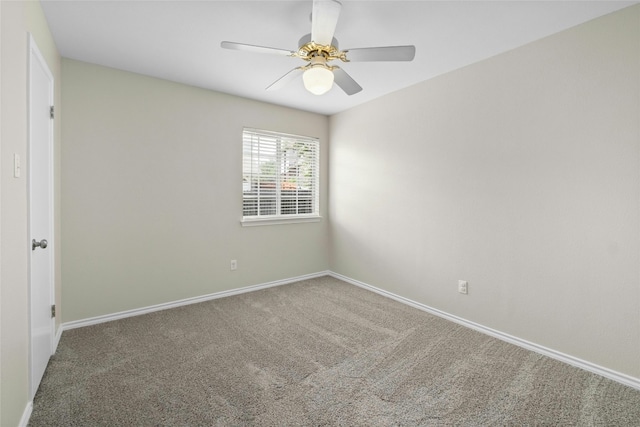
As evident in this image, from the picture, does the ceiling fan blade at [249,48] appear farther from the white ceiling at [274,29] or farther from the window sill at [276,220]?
the window sill at [276,220]

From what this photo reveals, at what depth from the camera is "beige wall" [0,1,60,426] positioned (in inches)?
51.4

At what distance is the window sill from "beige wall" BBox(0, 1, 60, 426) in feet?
7.27

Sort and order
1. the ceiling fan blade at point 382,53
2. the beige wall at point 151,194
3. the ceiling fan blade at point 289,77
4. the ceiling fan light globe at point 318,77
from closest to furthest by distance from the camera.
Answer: the ceiling fan blade at point 382,53
the ceiling fan light globe at point 318,77
the ceiling fan blade at point 289,77
the beige wall at point 151,194

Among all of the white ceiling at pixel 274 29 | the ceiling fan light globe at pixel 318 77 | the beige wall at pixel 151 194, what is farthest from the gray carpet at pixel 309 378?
the white ceiling at pixel 274 29

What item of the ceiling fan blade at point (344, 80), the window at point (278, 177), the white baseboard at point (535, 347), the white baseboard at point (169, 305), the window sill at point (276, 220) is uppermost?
the ceiling fan blade at point (344, 80)

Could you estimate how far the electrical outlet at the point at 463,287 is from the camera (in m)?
2.85

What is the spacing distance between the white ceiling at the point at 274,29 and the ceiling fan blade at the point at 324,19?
1.06 feet

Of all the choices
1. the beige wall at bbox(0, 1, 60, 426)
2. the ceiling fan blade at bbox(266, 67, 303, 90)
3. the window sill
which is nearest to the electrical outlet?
the window sill

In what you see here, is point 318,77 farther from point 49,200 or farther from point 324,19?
point 49,200

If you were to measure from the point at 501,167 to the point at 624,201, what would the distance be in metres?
0.81

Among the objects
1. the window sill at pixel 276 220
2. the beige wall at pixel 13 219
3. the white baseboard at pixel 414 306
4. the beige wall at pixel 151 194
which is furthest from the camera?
the window sill at pixel 276 220

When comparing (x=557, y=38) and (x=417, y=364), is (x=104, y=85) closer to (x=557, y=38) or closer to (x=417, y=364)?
(x=417, y=364)

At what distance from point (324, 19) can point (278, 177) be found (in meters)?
2.57

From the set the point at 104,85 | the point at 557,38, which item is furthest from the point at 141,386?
the point at 557,38
